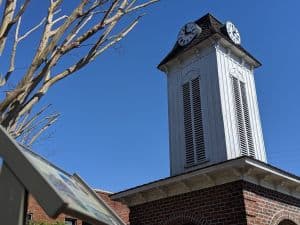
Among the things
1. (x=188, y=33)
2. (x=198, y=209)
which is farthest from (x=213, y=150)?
(x=188, y=33)

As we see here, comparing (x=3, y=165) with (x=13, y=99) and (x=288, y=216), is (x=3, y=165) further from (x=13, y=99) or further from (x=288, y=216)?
(x=288, y=216)

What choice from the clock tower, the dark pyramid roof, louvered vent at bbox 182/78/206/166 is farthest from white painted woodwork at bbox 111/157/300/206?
the dark pyramid roof

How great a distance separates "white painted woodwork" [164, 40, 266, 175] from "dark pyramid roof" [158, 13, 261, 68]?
0.64 feet

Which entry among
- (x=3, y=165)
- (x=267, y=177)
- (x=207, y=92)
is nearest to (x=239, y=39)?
(x=207, y=92)

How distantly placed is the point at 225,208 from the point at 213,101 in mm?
3717

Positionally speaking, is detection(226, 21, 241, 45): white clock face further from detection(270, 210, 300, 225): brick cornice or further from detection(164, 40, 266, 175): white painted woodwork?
detection(270, 210, 300, 225): brick cornice

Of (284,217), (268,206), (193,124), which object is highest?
(193,124)

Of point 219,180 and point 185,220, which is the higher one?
point 219,180

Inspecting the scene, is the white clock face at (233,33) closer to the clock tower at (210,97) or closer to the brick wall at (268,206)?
the clock tower at (210,97)

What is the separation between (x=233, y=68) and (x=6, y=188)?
1286 cm

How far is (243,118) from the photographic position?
14.3 metres

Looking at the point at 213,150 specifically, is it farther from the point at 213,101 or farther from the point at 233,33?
the point at 233,33

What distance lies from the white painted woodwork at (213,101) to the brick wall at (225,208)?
1.33 meters

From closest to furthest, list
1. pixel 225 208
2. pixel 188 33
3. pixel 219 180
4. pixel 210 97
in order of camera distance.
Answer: pixel 225 208 → pixel 219 180 → pixel 210 97 → pixel 188 33
